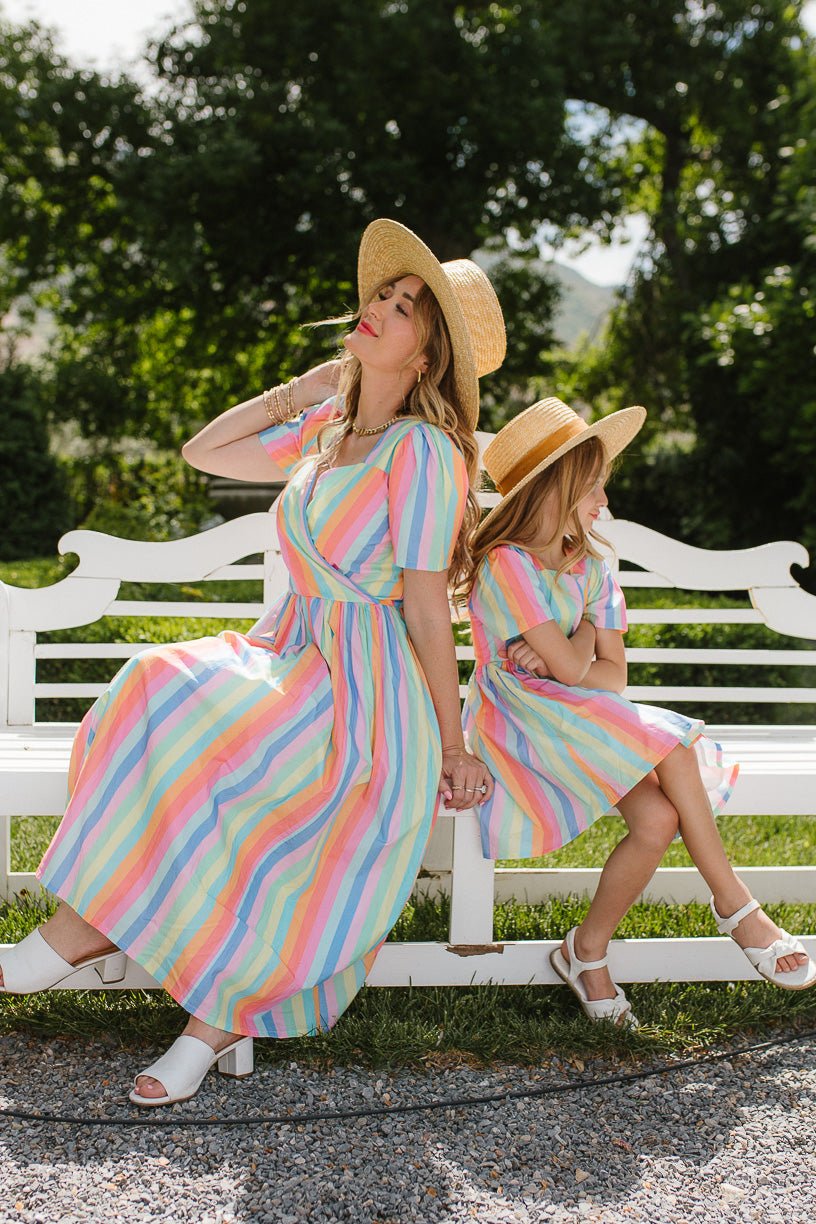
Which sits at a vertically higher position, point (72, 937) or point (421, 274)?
point (421, 274)

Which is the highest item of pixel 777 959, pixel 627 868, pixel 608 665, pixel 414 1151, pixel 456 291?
pixel 456 291

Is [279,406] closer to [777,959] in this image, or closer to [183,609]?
[183,609]

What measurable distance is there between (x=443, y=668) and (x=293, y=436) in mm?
749

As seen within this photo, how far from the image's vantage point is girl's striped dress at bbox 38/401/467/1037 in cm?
216

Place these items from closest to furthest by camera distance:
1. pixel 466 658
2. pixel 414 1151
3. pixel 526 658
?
pixel 414 1151 < pixel 526 658 < pixel 466 658

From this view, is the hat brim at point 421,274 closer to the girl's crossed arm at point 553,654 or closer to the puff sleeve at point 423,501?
the puff sleeve at point 423,501

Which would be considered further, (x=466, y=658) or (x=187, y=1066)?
(x=466, y=658)

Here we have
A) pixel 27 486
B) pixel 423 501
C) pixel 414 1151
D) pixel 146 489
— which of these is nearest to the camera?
pixel 414 1151

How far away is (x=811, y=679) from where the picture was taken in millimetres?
5734

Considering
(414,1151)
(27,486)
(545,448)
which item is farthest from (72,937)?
(27,486)

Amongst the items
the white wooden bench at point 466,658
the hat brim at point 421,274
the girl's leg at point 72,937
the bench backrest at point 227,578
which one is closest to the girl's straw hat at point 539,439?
the hat brim at point 421,274

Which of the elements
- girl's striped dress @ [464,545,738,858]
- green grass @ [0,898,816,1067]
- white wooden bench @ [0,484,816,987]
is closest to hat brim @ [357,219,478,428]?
girl's striped dress @ [464,545,738,858]

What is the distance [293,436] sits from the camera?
2721 mm

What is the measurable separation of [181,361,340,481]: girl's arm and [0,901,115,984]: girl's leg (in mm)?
1095
